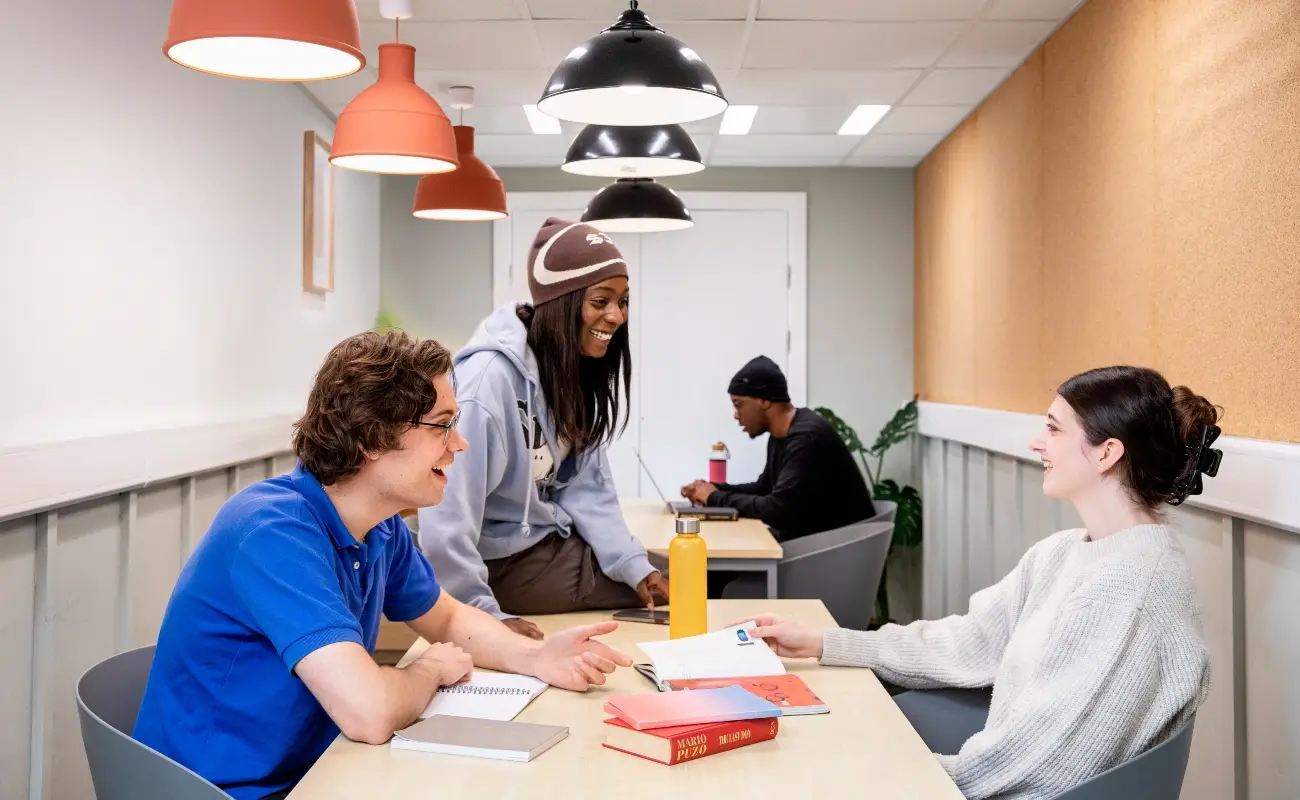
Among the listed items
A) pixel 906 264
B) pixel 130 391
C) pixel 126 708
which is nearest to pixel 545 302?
pixel 126 708

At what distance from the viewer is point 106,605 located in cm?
283

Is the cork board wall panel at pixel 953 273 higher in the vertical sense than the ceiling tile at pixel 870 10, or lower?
lower

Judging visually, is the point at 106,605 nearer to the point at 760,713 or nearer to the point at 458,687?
the point at 458,687

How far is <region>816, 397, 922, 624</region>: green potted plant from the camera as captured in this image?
5.73m

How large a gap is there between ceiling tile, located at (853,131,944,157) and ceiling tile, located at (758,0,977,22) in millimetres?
1694

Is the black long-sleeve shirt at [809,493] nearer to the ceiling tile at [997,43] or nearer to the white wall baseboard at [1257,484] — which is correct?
the ceiling tile at [997,43]

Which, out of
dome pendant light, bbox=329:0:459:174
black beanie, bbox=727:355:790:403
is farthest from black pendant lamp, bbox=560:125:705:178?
black beanie, bbox=727:355:790:403

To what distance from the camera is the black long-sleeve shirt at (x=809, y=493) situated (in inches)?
162

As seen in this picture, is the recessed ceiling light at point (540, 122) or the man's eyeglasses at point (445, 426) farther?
the recessed ceiling light at point (540, 122)

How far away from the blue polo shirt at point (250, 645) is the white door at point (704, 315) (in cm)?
452

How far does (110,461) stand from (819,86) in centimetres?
296

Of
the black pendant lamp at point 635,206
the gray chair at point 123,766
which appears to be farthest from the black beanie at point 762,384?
the gray chair at point 123,766

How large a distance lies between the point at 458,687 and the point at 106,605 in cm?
157

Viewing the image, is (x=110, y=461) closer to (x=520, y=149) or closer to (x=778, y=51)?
(x=778, y=51)
